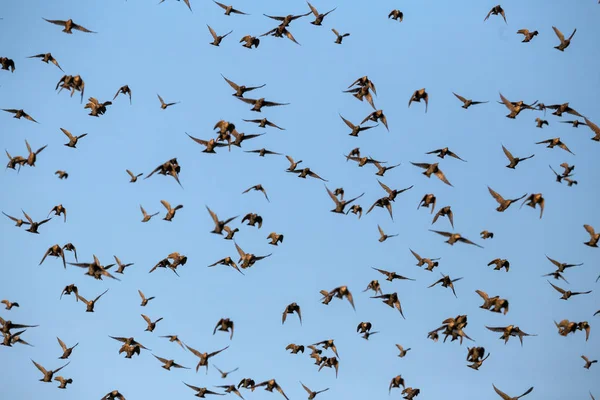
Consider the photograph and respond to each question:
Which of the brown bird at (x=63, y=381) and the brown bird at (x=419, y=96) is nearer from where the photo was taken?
the brown bird at (x=419, y=96)

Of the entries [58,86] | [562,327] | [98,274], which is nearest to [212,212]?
[98,274]

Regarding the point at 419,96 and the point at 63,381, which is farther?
the point at 63,381

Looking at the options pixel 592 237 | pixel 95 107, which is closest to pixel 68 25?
pixel 95 107

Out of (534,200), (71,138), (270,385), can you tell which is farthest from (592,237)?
(71,138)

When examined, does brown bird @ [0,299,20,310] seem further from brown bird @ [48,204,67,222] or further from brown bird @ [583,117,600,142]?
brown bird @ [583,117,600,142]

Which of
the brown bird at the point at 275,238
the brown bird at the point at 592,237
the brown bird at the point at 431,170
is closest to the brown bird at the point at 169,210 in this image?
the brown bird at the point at 275,238

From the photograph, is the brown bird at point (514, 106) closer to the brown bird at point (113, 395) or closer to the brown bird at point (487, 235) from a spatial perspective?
the brown bird at point (487, 235)

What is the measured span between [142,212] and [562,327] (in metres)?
27.7

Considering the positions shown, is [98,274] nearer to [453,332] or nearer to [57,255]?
[57,255]

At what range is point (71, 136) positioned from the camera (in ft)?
246

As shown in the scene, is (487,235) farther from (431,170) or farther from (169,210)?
(169,210)

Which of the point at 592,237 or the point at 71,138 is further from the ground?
the point at 71,138

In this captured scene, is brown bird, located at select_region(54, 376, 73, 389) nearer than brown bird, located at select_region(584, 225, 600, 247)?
No

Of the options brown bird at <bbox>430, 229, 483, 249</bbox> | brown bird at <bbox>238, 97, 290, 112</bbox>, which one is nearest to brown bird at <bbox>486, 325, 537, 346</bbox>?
brown bird at <bbox>430, 229, 483, 249</bbox>
